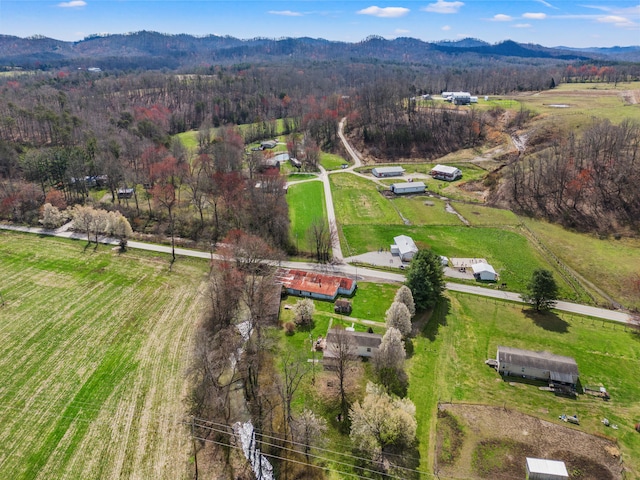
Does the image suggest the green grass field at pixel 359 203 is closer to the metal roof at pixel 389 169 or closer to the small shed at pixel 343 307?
the metal roof at pixel 389 169

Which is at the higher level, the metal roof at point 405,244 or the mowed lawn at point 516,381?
the metal roof at point 405,244

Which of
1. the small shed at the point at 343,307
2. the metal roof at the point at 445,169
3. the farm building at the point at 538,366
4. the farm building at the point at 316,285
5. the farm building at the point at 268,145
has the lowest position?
the farm building at the point at 538,366

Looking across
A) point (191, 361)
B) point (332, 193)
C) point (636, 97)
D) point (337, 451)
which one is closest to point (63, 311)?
point (191, 361)

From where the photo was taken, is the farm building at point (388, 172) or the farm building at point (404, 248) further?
the farm building at point (388, 172)

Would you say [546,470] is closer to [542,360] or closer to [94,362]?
[542,360]

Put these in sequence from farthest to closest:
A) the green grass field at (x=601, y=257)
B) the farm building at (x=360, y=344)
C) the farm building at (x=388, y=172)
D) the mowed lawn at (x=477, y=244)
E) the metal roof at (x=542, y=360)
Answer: the farm building at (x=388, y=172) < the mowed lawn at (x=477, y=244) < the green grass field at (x=601, y=257) < the farm building at (x=360, y=344) < the metal roof at (x=542, y=360)

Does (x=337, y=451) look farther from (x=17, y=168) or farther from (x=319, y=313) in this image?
(x=17, y=168)

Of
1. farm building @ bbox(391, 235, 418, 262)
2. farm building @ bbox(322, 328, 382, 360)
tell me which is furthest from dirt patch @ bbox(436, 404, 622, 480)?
farm building @ bbox(391, 235, 418, 262)

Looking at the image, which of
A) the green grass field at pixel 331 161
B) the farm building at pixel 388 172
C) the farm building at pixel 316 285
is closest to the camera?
the farm building at pixel 316 285

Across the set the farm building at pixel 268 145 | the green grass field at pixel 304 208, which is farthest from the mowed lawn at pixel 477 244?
the farm building at pixel 268 145
